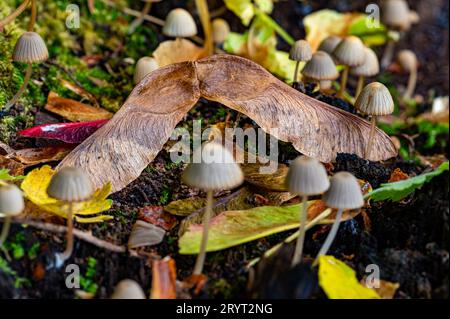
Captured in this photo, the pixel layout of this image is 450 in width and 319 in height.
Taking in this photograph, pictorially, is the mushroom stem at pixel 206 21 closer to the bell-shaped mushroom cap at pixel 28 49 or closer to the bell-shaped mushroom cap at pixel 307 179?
the bell-shaped mushroom cap at pixel 28 49

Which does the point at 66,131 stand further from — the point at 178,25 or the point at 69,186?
the point at 178,25

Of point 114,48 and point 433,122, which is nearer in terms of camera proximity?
point 114,48

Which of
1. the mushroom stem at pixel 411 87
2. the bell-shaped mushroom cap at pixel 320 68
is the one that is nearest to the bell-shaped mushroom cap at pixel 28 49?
the bell-shaped mushroom cap at pixel 320 68

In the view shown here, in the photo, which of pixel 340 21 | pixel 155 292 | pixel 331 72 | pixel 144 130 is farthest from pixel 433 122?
pixel 155 292

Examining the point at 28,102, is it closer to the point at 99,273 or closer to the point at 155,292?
the point at 99,273

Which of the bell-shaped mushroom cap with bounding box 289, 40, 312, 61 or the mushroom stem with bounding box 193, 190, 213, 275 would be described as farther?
the bell-shaped mushroom cap with bounding box 289, 40, 312, 61

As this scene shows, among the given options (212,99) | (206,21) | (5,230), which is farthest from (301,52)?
(5,230)

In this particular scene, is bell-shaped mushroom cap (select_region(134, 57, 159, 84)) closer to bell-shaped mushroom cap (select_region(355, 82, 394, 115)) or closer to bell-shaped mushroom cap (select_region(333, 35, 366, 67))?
bell-shaped mushroom cap (select_region(333, 35, 366, 67))

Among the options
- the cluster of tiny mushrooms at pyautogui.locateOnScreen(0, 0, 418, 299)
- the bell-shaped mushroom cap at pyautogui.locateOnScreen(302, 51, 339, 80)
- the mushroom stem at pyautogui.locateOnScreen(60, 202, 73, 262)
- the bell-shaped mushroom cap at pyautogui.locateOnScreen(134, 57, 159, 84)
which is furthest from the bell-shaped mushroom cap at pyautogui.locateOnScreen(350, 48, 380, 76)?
the mushroom stem at pyautogui.locateOnScreen(60, 202, 73, 262)
